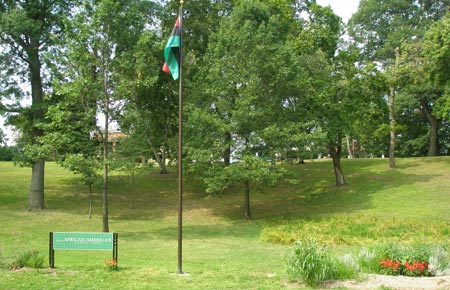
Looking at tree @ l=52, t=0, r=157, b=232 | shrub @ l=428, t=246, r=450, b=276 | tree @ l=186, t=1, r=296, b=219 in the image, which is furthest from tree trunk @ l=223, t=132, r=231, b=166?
shrub @ l=428, t=246, r=450, b=276

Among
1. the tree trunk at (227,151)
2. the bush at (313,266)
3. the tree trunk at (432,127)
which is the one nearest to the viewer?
the bush at (313,266)

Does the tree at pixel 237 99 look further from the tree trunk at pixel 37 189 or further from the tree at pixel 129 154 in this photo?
the tree trunk at pixel 37 189

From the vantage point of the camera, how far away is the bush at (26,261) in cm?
999

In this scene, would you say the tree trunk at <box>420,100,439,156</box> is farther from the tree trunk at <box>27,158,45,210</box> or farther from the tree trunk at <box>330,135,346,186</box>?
the tree trunk at <box>27,158,45,210</box>

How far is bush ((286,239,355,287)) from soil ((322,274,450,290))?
0.71ft

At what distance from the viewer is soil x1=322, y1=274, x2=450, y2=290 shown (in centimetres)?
832

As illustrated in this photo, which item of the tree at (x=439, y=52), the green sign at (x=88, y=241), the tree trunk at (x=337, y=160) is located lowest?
the green sign at (x=88, y=241)

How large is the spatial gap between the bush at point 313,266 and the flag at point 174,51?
17.6 ft

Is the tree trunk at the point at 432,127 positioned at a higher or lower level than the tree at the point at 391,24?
lower

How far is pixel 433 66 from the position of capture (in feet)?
88.9

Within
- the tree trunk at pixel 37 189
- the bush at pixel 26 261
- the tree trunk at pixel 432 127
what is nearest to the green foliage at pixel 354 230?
the bush at pixel 26 261

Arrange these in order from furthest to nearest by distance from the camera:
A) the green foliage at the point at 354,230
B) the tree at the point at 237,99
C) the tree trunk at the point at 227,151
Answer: the tree trunk at the point at 227,151 → the tree at the point at 237,99 → the green foliage at the point at 354,230

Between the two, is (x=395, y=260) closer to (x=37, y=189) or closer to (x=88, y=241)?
(x=88, y=241)

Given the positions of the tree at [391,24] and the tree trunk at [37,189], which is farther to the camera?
the tree at [391,24]
